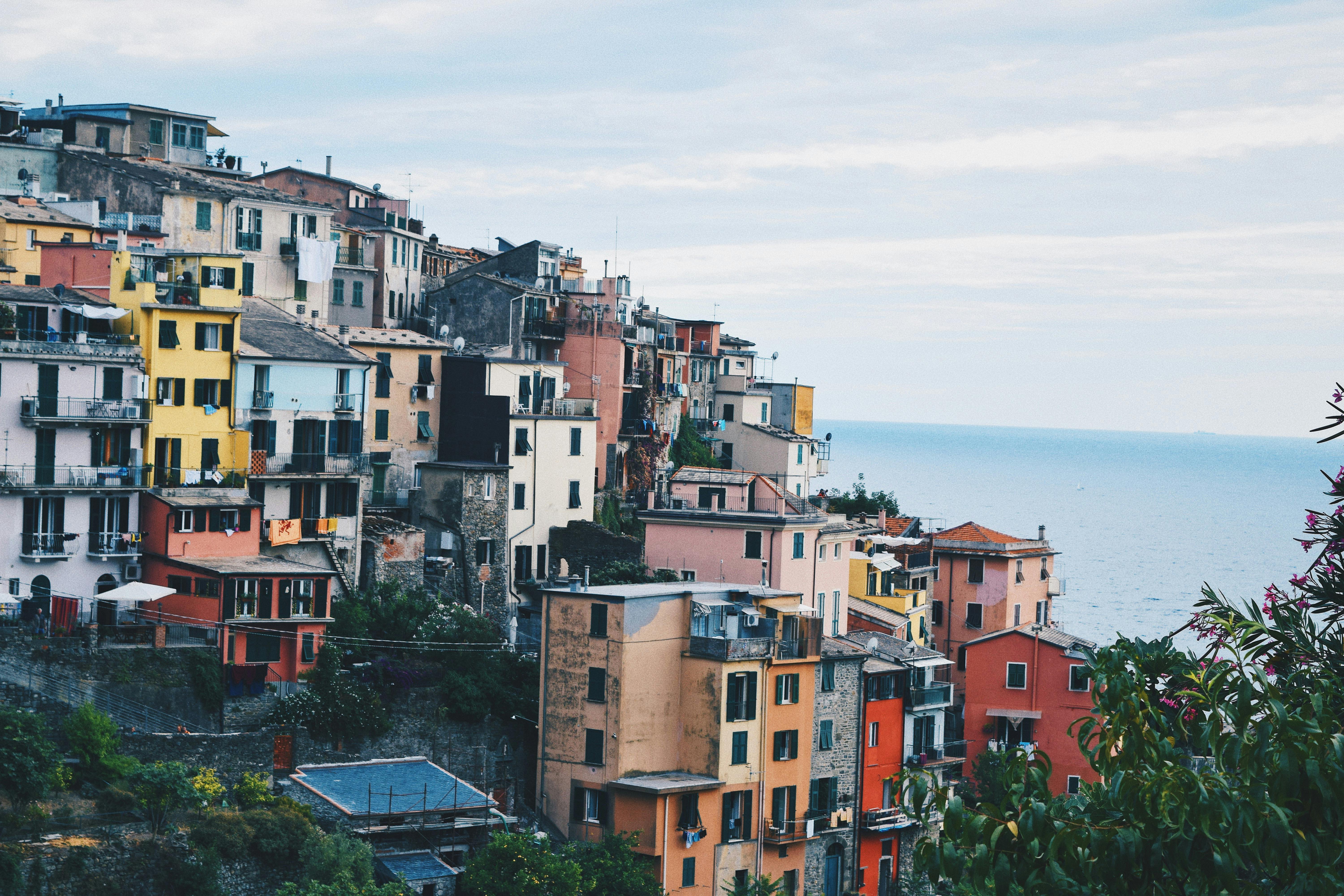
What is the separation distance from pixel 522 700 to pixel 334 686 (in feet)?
23.2

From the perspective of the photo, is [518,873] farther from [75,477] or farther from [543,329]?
[543,329]

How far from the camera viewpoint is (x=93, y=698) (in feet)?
137

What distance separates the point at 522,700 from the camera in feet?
165

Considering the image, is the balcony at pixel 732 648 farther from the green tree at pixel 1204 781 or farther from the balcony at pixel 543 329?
the green tree at pixel 1204 781

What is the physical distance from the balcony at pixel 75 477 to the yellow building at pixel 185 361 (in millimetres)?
1141

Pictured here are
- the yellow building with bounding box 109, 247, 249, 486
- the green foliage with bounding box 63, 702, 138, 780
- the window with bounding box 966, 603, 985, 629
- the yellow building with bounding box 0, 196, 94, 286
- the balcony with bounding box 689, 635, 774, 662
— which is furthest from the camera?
the window with bounding box 966, 603, 985, 629

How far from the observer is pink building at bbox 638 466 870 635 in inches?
2381

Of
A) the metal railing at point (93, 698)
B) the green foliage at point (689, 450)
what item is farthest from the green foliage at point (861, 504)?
the metal railing at point (93, 698)

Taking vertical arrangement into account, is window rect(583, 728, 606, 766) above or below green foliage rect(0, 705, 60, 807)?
below

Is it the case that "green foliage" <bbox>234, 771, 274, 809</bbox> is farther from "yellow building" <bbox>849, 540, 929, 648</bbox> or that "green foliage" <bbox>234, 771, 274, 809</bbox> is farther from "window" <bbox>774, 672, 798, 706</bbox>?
"yellow building" <bbox>849, 540, 929, 648</bbox>

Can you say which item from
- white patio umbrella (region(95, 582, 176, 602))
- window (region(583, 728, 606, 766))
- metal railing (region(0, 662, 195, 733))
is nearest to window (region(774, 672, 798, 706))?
window (region(583, 728, 606, 766))

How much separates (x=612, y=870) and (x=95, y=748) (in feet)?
45.4

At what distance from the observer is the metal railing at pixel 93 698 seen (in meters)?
40.8

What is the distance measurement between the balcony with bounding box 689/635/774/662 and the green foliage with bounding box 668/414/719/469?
27.3 metres
